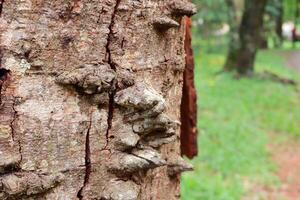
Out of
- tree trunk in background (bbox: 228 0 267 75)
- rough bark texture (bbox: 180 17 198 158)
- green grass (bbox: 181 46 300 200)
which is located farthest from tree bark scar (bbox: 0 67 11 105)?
tree trunk in background (bbox: 228 0 267 75)

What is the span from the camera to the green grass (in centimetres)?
543

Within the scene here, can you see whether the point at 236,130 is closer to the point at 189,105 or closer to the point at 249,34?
the point at 249,34

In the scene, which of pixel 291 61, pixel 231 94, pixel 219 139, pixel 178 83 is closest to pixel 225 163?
pixel 219 139

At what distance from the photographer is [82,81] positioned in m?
0.87

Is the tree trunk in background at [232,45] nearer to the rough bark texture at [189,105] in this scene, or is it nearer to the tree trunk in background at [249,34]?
the tree trunk in background at [249,34]

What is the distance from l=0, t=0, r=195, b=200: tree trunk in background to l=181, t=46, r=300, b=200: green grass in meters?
4.02

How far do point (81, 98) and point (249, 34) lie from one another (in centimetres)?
1155

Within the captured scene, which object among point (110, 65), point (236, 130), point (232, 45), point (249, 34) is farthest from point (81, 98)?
point (232, 45)

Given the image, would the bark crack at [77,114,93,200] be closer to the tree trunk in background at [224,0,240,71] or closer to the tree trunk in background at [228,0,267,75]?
the tree trunk in background at [228,0,267,75]

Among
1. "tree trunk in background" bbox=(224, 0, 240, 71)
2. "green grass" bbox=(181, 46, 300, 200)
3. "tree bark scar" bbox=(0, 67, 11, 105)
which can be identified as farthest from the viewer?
"tree trunk in background" bbox=(224, 0, 240, 71)

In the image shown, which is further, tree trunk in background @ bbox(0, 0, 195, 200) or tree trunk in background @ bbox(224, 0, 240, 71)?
tree trunk in background @ bbox(224, 0, 240, 71)

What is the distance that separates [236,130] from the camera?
7402 millimetres

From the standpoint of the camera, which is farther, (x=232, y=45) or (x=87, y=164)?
(x=232, y=45)

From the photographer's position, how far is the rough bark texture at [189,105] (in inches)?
68.9
